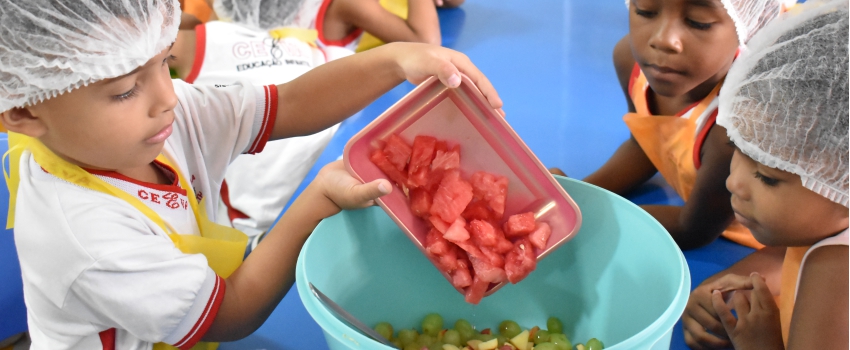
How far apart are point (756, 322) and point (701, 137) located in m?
0.33

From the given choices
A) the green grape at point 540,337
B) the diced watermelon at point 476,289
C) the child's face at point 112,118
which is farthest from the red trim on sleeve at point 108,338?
the green grape at point 540,337

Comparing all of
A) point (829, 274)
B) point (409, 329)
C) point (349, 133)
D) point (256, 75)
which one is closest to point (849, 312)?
point (829, 274)

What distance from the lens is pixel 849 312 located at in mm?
657

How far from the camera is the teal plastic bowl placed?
0.74 meters

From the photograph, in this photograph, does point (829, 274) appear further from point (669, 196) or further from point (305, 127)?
point (305, 127)

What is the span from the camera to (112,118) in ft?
2.08

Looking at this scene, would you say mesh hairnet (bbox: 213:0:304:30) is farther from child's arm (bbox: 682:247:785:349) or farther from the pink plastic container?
child's arm (bbox: 682:247:785:349)

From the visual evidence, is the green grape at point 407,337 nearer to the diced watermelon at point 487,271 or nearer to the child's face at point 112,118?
the diced watermelon at point 487,271

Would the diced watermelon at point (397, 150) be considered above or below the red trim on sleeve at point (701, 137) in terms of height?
above

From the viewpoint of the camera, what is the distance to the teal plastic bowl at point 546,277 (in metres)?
0.74

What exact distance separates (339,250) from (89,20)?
1.21ft

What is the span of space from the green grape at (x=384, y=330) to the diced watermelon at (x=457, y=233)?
174 mm

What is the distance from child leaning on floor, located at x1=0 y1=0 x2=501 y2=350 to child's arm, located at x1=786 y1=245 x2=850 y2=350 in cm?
41

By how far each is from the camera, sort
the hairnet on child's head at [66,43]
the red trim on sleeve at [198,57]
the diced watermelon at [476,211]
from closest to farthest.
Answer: the hairnet on child's head at [66,43] → the diced watermelon at [476,211] → the red trim on sleeve at [198,57]
